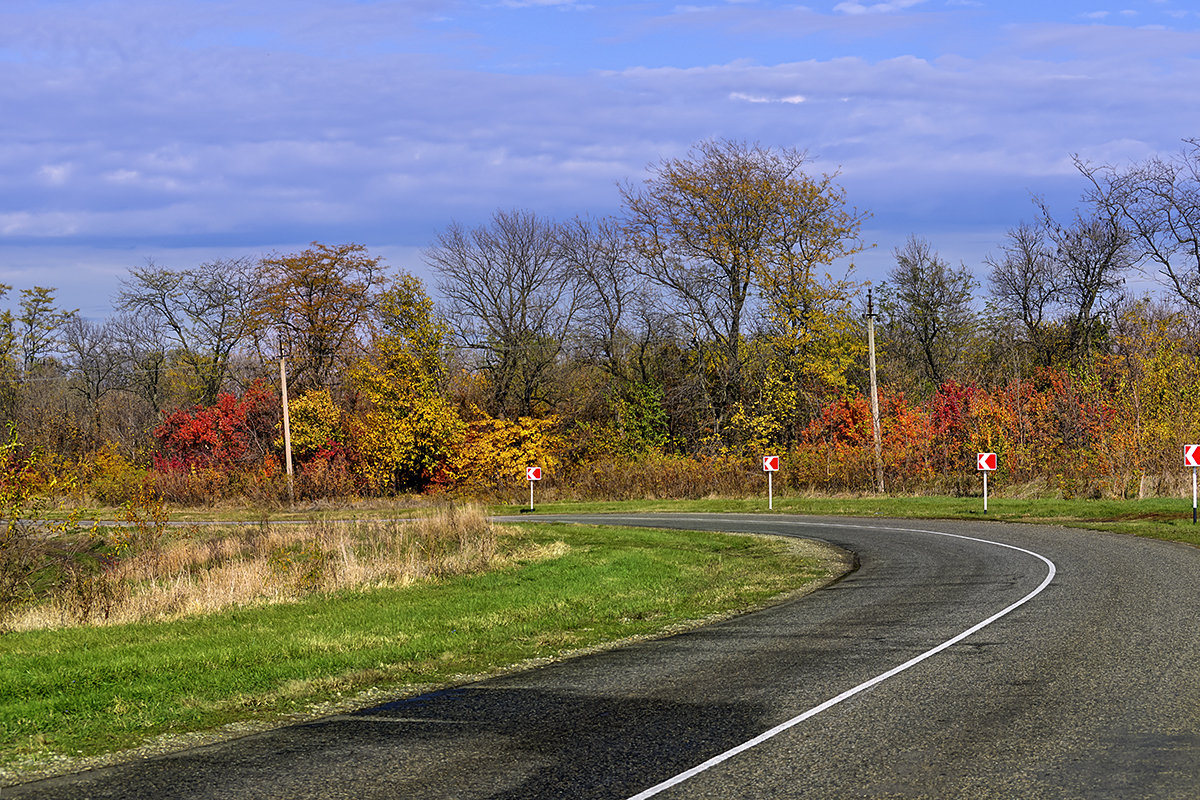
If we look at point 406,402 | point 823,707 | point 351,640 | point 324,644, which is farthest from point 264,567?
point 406,402

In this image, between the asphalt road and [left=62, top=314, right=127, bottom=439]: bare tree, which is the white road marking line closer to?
the asphalt road

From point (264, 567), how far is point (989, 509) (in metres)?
21.7

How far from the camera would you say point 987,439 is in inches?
1526

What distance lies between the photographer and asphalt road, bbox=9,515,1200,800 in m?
6.94

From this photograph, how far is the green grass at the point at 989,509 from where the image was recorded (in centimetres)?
2534

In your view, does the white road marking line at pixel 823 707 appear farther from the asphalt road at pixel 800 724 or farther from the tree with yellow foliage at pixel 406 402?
the tree with yellow foliage at pixel 406 402

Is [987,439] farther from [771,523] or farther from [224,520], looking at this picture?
[224,520]

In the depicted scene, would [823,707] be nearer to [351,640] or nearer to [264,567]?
[351,640]

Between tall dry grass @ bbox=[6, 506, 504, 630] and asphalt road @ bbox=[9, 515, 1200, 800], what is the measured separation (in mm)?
7664

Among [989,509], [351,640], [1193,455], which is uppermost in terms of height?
[1193,455]

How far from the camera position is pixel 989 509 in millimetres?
31406

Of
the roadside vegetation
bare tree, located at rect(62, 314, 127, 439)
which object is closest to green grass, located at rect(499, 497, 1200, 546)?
the roadside vegetation

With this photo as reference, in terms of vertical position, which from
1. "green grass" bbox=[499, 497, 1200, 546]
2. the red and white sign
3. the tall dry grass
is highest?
the red and white sign

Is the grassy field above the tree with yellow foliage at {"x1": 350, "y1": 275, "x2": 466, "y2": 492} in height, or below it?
below
